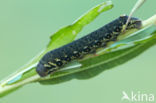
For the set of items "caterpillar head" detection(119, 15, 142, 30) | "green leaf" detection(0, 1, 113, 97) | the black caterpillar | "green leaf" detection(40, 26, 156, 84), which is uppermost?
"green leaf" detection(0, 1, 113, 97)

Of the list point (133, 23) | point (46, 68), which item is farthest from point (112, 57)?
point (46, 68)

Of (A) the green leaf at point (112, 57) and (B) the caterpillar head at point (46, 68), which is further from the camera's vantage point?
(B) the caterpillar head at point (46, 68)

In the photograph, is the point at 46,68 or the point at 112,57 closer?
the point at 112,57

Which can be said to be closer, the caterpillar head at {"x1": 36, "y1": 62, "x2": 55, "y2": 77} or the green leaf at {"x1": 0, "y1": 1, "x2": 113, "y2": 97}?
the green leaf at {"x1": 0, "y1": 1, "x2": 113, "y2": 97}

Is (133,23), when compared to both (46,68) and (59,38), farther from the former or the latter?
(46,68)

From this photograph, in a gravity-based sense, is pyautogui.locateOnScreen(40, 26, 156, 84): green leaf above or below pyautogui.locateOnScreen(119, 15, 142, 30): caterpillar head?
below

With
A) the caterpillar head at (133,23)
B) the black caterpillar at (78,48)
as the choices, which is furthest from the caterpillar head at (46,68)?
the caterpillar head at (133,23)

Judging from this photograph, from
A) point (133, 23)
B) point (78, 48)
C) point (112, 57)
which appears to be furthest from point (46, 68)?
point (133, 23)

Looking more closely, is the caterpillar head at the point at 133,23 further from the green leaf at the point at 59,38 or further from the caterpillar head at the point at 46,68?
the caterpillar head at the point at 46,68

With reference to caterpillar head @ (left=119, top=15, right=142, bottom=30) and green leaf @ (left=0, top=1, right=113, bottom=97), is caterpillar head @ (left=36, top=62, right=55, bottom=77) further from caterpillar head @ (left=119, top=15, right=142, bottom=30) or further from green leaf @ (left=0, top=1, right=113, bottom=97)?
caterpillar head @ (left=119, top=15, right=142, bottom=30)

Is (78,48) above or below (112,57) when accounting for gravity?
above

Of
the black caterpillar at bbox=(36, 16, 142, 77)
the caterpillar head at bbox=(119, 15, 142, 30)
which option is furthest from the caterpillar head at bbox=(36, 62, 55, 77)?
the caterpillar head at bbox=(119, 15, 142, 30)
